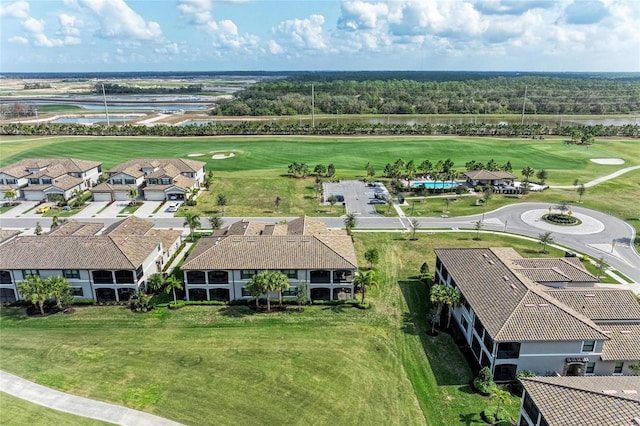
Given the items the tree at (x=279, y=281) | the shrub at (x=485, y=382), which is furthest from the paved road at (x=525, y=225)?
the shrub at (x=485, y=382)

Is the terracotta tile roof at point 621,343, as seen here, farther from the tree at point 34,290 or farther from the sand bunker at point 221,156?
the sand bunker at point 221,156

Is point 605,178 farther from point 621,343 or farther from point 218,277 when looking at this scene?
point 218,277

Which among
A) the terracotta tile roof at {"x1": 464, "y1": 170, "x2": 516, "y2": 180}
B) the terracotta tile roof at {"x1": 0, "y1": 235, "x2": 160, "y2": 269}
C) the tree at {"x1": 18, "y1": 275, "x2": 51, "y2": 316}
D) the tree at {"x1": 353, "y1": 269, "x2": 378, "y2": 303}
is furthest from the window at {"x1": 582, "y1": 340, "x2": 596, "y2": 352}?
the terracotta tile roof at {"x1": 464, "y1": 170, "x2": 516, "y2": 180}

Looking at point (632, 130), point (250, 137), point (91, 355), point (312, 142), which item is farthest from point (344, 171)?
point (632, 130)

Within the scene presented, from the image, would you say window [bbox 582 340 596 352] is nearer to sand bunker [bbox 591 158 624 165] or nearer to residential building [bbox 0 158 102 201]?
residential building [bbox 0 158 102 201]

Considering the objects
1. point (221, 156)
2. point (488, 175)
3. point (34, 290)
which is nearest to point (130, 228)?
point (34, 290)
